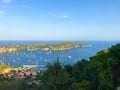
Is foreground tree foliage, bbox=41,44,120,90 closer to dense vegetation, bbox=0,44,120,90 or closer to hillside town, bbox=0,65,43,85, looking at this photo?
dense vegetation, bbox=0,44,120,90

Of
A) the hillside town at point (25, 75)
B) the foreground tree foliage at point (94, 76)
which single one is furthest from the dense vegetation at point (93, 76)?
the hillside town at point (25, 75)

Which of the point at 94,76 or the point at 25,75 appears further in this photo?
the point at 25,75

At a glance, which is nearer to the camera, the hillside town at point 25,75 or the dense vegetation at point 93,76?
the dense vegetation at point 93,76

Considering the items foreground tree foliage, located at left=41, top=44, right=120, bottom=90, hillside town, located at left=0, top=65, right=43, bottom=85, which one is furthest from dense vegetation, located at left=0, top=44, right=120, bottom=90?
hillside town, located at left=0, top=65, right=43, bottom=85

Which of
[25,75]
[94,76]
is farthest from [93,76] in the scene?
[25,75]

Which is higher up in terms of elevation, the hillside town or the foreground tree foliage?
the foreground tree foliage

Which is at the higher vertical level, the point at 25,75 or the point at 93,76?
the point at 93,76

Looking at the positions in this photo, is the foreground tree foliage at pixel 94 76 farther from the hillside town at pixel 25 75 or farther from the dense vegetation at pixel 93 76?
the hillside town at pixel 25 75

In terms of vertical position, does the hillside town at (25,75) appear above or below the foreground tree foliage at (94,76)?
below

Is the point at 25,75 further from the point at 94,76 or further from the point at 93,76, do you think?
the point at 94,76

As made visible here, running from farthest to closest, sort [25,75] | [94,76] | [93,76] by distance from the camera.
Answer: [25,75], [93,76], [94,76]

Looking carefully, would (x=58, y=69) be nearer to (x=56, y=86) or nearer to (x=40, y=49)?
(x=56, y=86)

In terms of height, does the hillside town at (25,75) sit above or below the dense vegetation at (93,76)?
below

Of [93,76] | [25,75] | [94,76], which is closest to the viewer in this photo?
[94,76]
